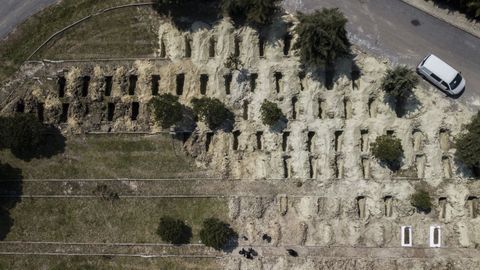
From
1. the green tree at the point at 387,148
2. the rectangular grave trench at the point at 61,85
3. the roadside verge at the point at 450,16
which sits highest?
the roadside verge at the point at 450,16

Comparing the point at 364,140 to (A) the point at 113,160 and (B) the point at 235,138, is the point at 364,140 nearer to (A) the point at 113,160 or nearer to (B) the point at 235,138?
(B) the point at 235,138

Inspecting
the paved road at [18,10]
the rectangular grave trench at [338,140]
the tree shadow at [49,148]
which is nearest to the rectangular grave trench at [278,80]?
the rectangular grave trench at [338,140]

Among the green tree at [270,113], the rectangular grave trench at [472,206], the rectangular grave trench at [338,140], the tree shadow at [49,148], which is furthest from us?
the tree shadow at [49,148]

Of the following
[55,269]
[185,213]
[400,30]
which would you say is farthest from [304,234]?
[55,269]

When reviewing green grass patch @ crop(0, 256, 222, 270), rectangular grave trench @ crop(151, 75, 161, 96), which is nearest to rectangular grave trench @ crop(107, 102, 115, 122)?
rectangular grave trench @ crop(151, 75, 161, 96)

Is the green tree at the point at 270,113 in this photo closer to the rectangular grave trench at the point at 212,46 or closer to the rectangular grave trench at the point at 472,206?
the rectangular grave trench at the point at 212,46

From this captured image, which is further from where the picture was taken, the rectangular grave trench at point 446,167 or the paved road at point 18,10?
the paved road at point 18,10

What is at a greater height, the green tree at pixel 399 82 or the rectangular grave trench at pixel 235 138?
the green tree at pixel 399 82

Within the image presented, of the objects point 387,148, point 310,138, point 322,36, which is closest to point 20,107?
point 310,138
